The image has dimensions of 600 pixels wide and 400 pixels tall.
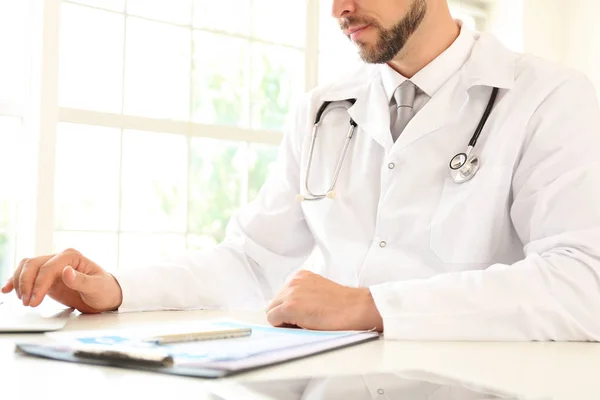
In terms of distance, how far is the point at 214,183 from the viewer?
3.60m

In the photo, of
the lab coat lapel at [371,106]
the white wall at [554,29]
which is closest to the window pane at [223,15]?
the white wall at [554,29]

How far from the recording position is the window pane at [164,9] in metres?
3.35

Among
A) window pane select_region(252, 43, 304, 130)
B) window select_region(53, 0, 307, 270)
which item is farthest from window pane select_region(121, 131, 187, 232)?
window pane select_region(252, 43, 304, 130)

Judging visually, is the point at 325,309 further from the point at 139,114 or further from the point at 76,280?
the point at 139,114

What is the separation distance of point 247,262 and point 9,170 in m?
1.81

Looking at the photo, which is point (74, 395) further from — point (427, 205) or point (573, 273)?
point (427, 205)

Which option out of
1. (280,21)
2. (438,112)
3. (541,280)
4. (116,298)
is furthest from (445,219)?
(280,21)

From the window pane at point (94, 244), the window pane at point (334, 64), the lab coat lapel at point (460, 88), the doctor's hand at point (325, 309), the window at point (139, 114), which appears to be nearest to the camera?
the doctor's hand at point (325, 309)

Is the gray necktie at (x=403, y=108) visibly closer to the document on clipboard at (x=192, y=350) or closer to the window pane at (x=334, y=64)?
the document on clipboard at (x=192, y=350)

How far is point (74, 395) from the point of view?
0.58 metres

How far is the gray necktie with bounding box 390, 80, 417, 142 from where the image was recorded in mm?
1614

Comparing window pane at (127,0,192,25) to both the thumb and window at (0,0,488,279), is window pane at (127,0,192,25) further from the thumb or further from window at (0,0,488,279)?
the thumb

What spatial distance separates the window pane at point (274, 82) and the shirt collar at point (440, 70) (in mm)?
2134

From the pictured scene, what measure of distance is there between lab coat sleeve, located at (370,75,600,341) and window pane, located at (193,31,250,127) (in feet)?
7.79
